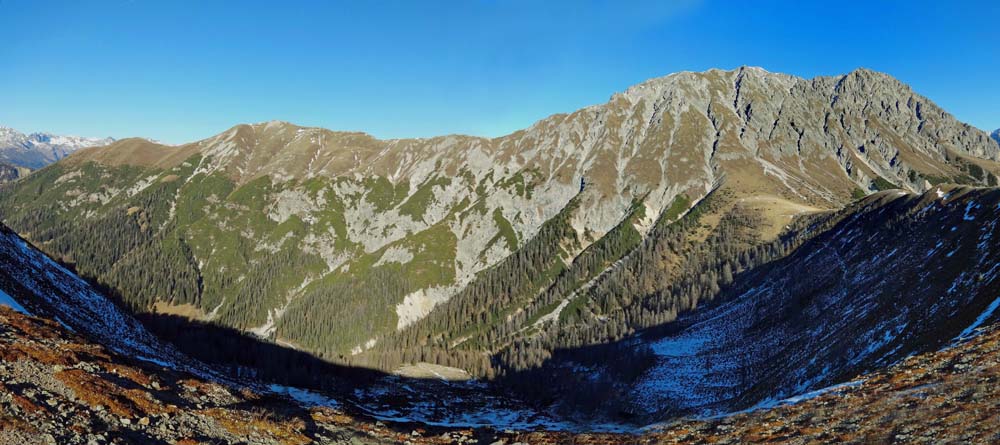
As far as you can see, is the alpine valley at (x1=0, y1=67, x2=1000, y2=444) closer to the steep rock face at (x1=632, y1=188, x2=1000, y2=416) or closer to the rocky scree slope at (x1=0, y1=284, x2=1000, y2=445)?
the rocky scree slope at (x1=0, y1=284, x2=1000, y2=445)

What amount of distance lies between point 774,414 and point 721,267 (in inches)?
4739

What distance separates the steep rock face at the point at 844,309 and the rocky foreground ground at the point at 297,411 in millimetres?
14851

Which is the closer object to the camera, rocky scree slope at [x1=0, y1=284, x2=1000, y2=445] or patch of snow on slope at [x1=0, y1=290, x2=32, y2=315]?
rocky scree slope at [x1=0, y1=284, x2=1000, y2=445]

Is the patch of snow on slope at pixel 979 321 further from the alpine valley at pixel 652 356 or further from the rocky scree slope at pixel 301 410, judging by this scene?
the rocky scree slope at pixel 301 410

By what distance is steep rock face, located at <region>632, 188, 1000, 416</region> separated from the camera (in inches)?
2019

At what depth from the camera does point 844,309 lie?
74.5 m

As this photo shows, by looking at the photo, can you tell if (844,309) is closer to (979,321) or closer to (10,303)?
(979,321)

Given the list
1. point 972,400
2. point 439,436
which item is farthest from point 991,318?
point 439,436

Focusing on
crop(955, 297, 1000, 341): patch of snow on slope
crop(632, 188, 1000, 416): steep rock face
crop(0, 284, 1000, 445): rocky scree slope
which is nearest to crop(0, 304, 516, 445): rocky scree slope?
crop(0, 284, 1000, 445): rocky scree slope

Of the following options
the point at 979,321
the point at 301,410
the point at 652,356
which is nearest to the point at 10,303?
the point at 301,410

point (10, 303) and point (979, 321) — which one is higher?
point (979, 321)

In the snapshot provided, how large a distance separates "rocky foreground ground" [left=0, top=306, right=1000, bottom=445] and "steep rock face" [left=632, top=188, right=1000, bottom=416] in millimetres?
14851

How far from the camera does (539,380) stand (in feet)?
412

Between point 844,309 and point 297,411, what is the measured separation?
75374 mm
